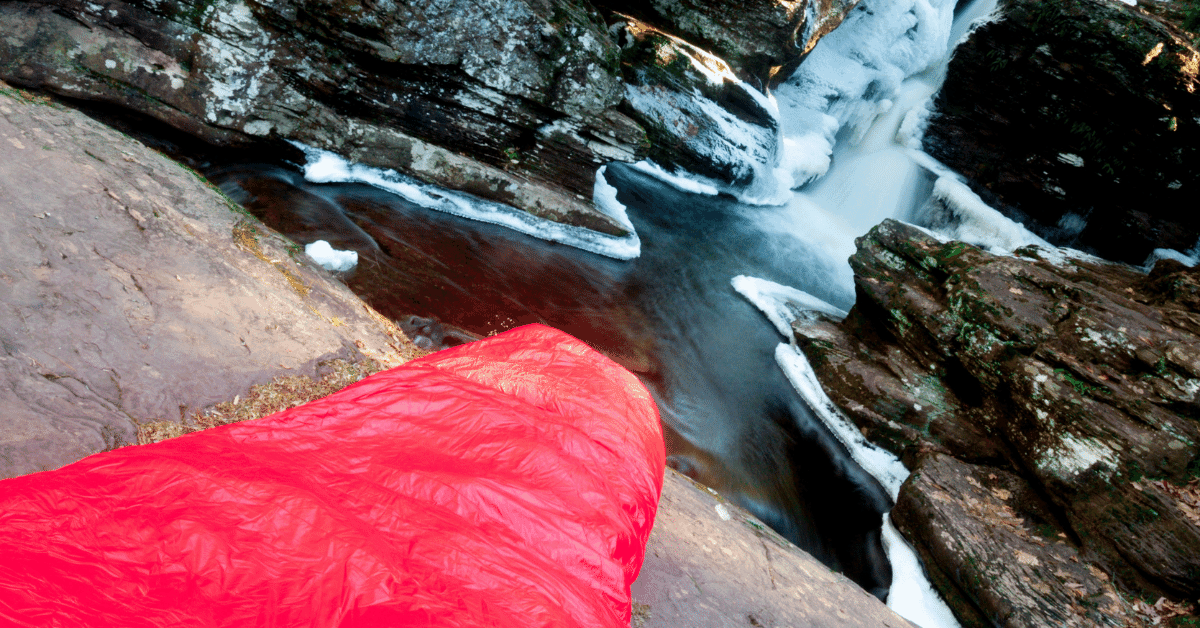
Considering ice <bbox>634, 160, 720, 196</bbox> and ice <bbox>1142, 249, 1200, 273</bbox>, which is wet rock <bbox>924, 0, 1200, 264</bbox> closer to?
ice <bbox>1142, 249, 1200, 273</bbox>

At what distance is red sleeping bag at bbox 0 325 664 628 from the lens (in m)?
1.38

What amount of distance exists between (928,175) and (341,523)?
1213 cm

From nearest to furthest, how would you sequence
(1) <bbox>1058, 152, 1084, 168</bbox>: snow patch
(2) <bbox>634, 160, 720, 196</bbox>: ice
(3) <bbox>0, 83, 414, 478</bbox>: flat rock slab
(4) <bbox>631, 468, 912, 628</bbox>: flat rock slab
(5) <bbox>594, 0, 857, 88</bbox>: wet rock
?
(3) <bbox>0, 83, 414, 478</bbox>: flat rock slab → (4) <bbox>631, 468, 912, 628</bbox>: flat rock slab → (1) <bbox>1058, 152, 1084, 168</bbox>: snow patch → (5) <bbox>594, 0, 857, 88</bbox>: wet rock → (2) <bbox>634, 160, 720, 196</bbox>: ice

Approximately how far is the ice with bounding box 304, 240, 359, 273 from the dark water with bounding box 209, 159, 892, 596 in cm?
12

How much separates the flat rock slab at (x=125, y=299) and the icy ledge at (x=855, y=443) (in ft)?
14.4

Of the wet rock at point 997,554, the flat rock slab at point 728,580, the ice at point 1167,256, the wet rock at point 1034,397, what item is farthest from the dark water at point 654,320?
the ice at point 1167,256

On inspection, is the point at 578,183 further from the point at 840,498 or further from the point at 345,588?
the point at 345,588

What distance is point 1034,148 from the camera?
978cm

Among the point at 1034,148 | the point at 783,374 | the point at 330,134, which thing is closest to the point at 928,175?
the point at 1034,148

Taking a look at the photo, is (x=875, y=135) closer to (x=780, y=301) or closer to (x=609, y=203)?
(x=780, y=301)

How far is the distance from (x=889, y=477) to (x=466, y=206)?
5493 millimetres

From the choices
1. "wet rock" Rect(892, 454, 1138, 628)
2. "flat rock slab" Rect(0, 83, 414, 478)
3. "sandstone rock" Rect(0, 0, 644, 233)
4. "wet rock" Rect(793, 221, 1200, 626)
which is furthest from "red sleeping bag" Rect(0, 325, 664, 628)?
"sandstone rock" Rect(0, 0, 644, 233)

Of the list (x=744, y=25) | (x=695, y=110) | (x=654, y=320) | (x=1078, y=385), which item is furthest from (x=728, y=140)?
(x=1078, y=385)

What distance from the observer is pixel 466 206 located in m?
6.86
